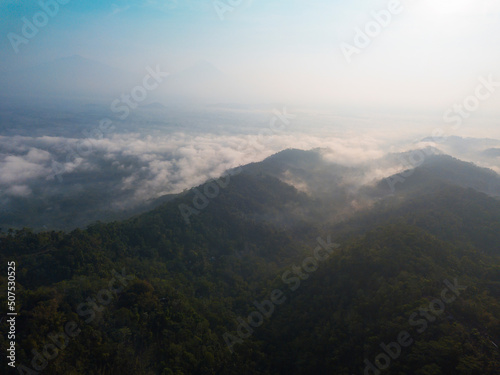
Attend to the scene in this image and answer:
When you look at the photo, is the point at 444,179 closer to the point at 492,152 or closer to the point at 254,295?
the point at 254,295

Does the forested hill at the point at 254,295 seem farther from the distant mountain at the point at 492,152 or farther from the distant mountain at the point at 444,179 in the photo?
the distant mountain at the point at 492,152

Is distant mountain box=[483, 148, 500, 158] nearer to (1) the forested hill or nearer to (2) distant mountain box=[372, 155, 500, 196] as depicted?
(2) distant mountain box=[372, 155, 500, 196]

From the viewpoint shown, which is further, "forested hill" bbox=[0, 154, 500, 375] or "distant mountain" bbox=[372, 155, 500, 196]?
"distant mountain" bbox=[372, 155, 500, 196]

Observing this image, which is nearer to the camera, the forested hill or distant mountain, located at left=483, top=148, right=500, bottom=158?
the forested hill

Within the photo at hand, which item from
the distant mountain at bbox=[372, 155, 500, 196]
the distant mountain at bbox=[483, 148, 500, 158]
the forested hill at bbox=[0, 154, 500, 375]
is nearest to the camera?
the forested hill at bbox=[0, 154, 500, 375]

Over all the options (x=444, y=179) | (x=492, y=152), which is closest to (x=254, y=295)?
(x=444, y=179)

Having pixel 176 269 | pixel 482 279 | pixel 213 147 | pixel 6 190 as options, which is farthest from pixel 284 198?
pixel 213 147

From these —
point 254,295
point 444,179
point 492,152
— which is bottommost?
point 254,295

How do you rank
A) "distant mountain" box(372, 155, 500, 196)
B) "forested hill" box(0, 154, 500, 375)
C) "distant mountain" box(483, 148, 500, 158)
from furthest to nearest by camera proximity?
"distant mountain" box(483, 148, 500, 158)
"distant mountain" box(372, 155, 500, 196)
"forested hill" box(0, 154, 500, 375)

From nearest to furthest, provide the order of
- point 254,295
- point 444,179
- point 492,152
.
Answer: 1. point 254,295
2. point 444,179
3. point 492,152

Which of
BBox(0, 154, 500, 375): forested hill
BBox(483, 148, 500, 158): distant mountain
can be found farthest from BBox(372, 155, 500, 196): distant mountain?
BBox(483, 148, 500, 158): distant mountain
